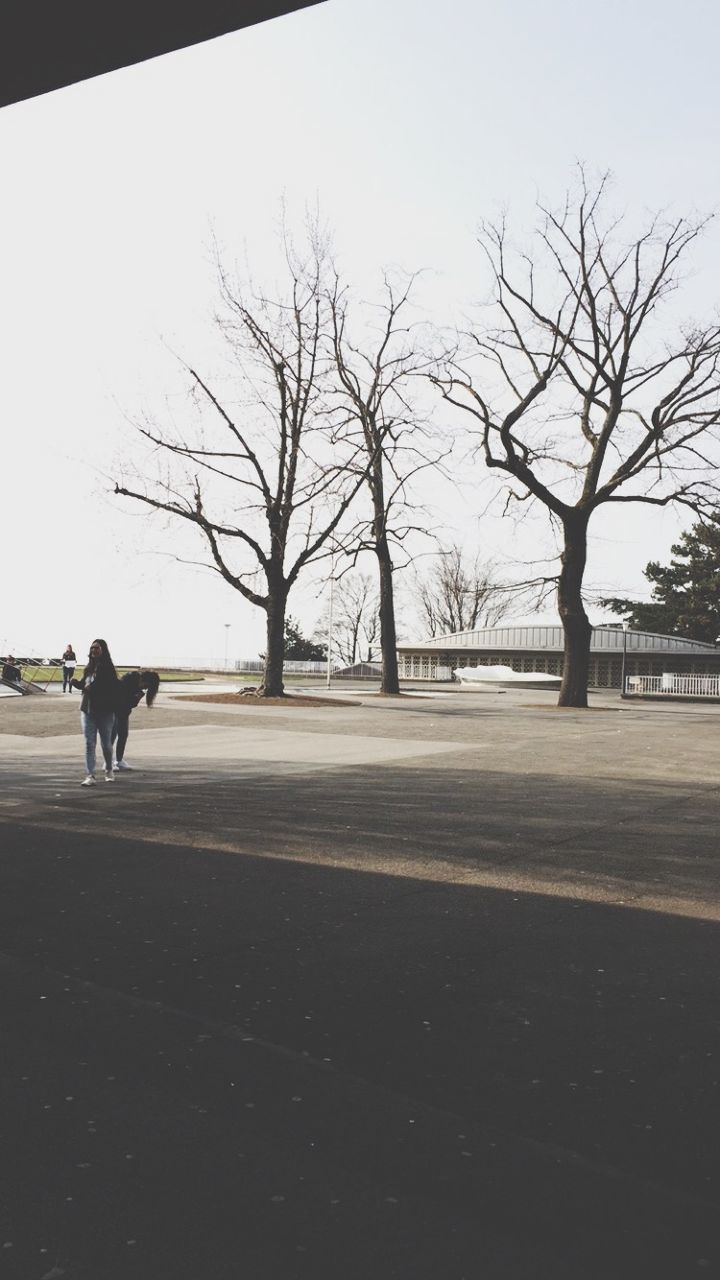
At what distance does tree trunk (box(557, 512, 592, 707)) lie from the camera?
38.6m

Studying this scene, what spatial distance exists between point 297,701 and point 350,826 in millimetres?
25953

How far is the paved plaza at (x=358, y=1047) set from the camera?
3102 millimetres

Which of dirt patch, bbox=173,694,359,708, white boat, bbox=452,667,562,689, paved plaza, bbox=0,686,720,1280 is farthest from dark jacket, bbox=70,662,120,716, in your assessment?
white boat, bbox=452,667,562,689

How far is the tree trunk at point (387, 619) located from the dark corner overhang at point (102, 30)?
37.3 meters

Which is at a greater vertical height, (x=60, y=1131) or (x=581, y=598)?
(x=581, y=598)

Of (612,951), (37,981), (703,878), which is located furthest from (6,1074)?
(703,878)

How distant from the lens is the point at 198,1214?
3176mm

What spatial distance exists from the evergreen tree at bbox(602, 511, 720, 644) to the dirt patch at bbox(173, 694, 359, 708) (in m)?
42.7

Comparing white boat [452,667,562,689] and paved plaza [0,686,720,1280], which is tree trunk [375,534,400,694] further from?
paved plaza [0,686,720,1280]

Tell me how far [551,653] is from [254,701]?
44690mm

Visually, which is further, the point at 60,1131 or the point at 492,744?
the point at 492,744

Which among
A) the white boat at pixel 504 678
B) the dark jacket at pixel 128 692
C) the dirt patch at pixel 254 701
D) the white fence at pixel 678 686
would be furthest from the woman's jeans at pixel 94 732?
the white boat at pixel 504 678

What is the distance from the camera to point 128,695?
14297mm

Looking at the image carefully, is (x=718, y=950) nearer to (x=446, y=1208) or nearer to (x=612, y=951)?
(x=612, y=951)
